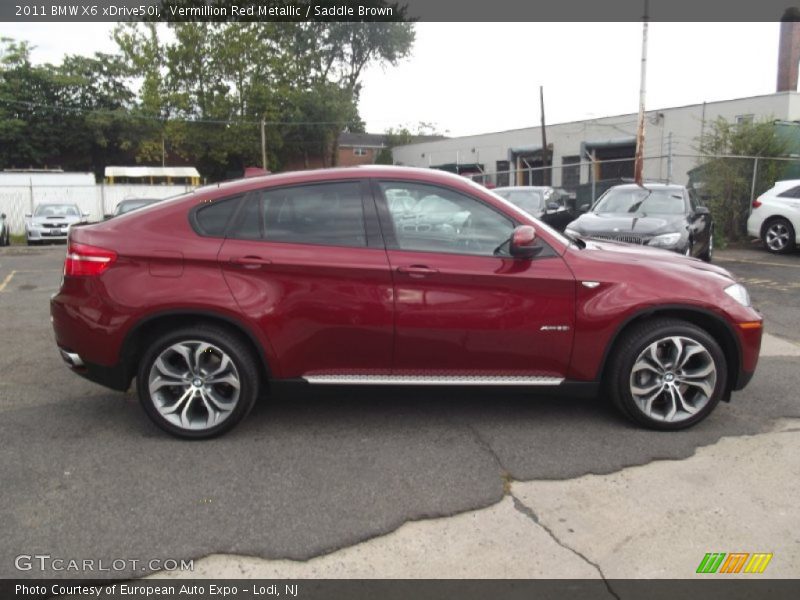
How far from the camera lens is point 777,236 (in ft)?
45.4

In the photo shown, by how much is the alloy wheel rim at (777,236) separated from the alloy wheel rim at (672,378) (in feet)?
37.6

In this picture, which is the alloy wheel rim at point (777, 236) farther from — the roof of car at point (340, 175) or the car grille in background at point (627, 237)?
the roof of car at point (340, 175)

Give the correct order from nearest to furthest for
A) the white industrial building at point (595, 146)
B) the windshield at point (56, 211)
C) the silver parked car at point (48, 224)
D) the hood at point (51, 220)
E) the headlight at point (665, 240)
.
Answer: the headlight at point (665, 240) < the silver parked car at point (48, 224) < the hood at point (51, 220) < the windshield at point (56, 211) < the white industrial building at point (595, 146)

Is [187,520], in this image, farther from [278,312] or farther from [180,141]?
[180,141]

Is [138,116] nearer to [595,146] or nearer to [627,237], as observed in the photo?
[595,146]

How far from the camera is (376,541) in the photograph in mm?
2969

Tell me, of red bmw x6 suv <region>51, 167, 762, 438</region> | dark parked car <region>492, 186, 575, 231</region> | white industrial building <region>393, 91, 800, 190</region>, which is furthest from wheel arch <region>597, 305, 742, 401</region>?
white industrial building <region>393, 91, 800, 190</region>

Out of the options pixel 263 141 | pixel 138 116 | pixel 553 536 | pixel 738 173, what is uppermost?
pixel 138 116

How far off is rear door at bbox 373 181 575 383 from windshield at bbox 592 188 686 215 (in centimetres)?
726

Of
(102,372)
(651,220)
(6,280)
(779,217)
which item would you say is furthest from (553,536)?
(779,217)

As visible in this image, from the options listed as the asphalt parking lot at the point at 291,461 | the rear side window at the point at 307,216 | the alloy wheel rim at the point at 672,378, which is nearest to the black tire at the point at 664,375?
the alloy wheel rim at the point at 672,378

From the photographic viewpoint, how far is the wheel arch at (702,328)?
13.4 ft

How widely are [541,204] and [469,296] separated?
1006 centimetres

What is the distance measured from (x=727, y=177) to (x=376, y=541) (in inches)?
606
